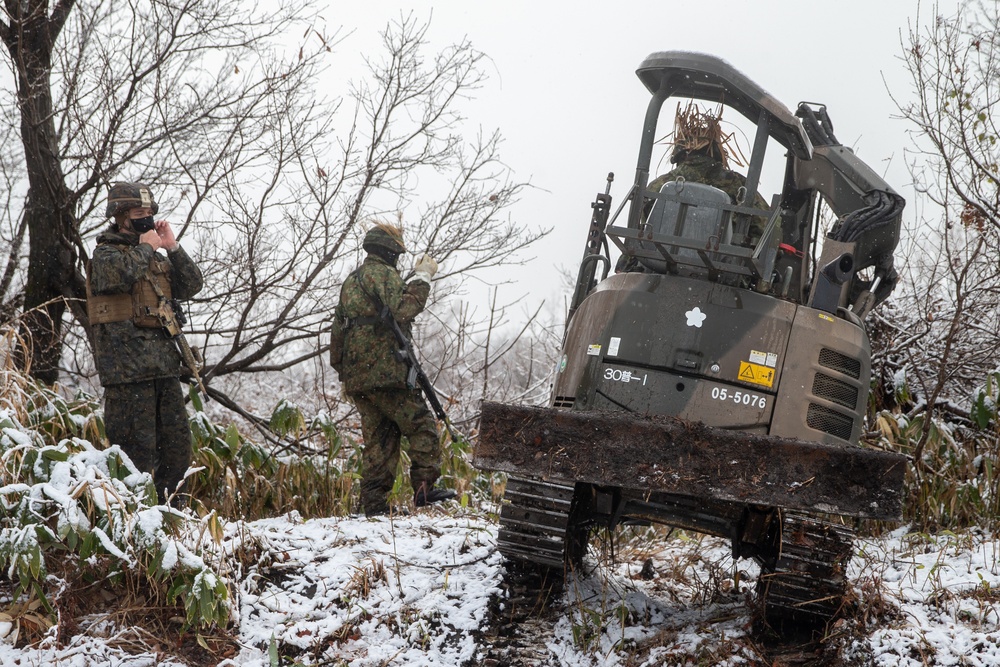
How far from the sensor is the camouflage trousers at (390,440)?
6.52m

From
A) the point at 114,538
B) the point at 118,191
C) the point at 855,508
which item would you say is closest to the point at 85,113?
the point at 118,191

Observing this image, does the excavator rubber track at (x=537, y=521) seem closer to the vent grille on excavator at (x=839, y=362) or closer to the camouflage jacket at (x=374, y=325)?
the vent grille on excavator at (x=839, y=362)

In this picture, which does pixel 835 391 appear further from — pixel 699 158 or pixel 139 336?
pixel 139 336

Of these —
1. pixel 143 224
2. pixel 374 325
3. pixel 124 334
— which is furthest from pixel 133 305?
pixel 374 325

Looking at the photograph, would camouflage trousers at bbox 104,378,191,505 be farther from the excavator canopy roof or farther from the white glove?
the excavator canopy roof

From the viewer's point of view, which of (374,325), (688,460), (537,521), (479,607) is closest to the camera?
(688,460)

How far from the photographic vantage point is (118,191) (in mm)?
5848

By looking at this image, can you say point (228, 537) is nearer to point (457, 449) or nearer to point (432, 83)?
point (457, 449)

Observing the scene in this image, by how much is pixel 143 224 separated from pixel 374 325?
1.59 m

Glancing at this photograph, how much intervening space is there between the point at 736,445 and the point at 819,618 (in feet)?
3.58

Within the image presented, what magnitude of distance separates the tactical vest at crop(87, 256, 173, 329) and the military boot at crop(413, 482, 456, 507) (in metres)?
2.06

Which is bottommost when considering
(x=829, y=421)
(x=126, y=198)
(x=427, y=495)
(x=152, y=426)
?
(x=427, y=495)

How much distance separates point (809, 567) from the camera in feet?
15.0

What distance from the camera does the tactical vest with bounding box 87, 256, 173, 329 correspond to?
18.7 feet
